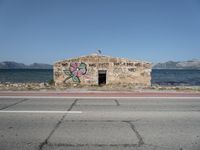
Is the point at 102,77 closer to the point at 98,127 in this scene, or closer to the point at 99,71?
the point at 99,71

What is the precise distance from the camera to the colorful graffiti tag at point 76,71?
25.3 meters

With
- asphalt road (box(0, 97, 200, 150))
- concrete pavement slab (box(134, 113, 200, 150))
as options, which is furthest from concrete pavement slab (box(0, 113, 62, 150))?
concrete pavement slab (box(134, 113, 200, 150))

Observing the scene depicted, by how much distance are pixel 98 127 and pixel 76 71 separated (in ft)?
58.1

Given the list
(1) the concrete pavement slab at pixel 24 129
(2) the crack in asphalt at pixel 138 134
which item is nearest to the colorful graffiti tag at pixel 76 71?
(1) the concrete pavement slab at pixel 24 129

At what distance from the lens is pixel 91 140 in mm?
6676

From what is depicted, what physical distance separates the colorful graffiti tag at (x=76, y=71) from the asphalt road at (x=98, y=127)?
14.1 meters

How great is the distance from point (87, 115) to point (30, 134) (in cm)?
272

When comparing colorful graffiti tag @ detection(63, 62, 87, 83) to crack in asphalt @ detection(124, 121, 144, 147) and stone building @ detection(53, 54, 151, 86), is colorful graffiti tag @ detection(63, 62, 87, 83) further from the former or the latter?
crack in asphalt @ detection(124, 121, 144, 147)

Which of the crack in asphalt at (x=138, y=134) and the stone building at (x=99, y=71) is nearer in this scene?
the crack in asphalt at (x=138, y=134)

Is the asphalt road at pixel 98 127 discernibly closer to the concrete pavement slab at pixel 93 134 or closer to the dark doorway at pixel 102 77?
the concrete pavement slab at pixel 93 134

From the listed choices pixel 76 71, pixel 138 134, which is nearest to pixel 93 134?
pixel 138 134

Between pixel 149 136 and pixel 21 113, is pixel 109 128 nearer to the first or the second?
pixel 149 136

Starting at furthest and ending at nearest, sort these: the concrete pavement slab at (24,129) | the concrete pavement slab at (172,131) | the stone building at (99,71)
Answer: the stone building at (99,71) < the concrete pavement slab at (172,131) < the concrete pavement slab at (24,129)

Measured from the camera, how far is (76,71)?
2536 centimetres
